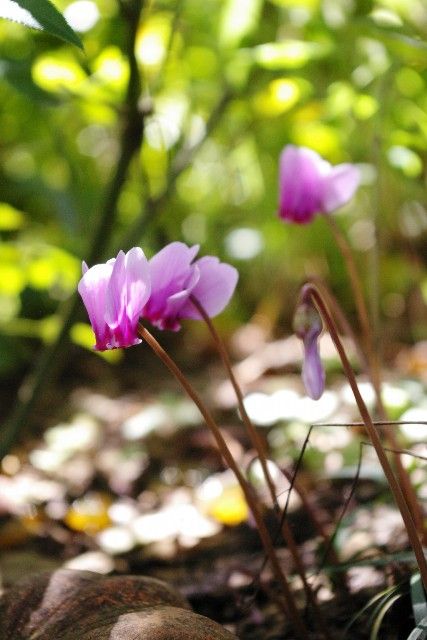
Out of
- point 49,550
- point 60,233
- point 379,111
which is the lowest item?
point 49,550

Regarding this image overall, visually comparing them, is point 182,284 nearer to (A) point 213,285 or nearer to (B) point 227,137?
(A) point 213,285

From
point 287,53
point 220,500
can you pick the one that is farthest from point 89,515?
point 287,53

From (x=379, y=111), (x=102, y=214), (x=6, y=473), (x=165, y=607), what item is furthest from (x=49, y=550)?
(x=379, y=111)

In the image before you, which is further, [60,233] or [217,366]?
[217,366]

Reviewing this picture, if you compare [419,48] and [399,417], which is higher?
[419,48]

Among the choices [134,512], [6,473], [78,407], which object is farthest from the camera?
[78,407]

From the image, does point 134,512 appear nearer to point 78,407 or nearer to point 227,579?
point 227,579

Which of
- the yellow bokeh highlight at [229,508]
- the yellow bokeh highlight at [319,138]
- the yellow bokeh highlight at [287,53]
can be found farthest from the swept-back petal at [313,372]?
the yellow bokeh highlight at [319,138]
